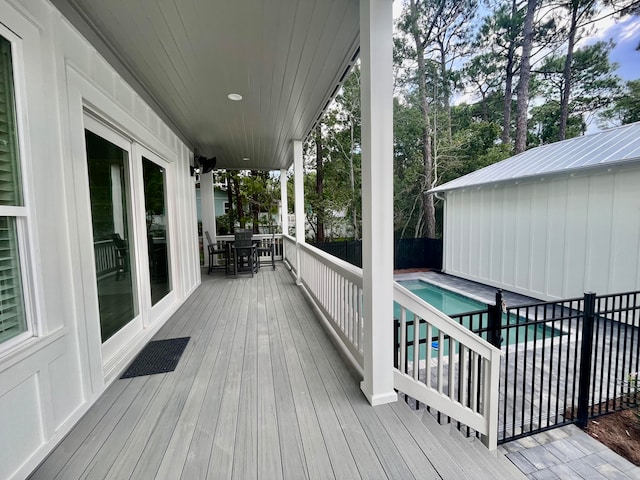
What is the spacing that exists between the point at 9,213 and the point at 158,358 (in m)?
1.76

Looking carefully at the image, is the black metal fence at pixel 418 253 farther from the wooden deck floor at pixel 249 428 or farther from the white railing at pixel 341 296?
the wooden deck floor at pixel 249 428

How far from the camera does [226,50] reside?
7.90ft

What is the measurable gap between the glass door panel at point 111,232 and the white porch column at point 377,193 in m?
2.14

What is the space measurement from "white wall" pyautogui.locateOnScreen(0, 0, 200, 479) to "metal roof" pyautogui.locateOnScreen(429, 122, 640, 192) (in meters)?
6.90

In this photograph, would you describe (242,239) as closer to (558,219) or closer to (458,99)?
(558,219)

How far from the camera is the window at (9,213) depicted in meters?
1.39

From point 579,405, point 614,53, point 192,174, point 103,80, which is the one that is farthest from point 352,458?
point 614,53

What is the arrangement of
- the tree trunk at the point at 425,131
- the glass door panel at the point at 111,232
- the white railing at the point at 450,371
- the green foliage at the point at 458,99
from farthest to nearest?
the tree trunk at the point at 425,131 → the green foliage at the point at 458,99 → the glass door panel at the point at 111,232 → the white railing at the point at 450,371

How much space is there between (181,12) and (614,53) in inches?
568

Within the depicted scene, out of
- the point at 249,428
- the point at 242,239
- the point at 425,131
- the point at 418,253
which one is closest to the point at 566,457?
the point at 249,428

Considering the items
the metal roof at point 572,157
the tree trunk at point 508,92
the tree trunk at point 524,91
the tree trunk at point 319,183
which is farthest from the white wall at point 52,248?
the tree trunk at point 508,92

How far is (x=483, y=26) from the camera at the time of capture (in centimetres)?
1163

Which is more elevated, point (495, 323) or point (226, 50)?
point (226, 50)

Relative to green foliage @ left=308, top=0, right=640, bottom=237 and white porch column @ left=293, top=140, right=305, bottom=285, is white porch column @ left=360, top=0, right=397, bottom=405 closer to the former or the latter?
white porch column @ left=293, top=140, right=305, bottom=285
